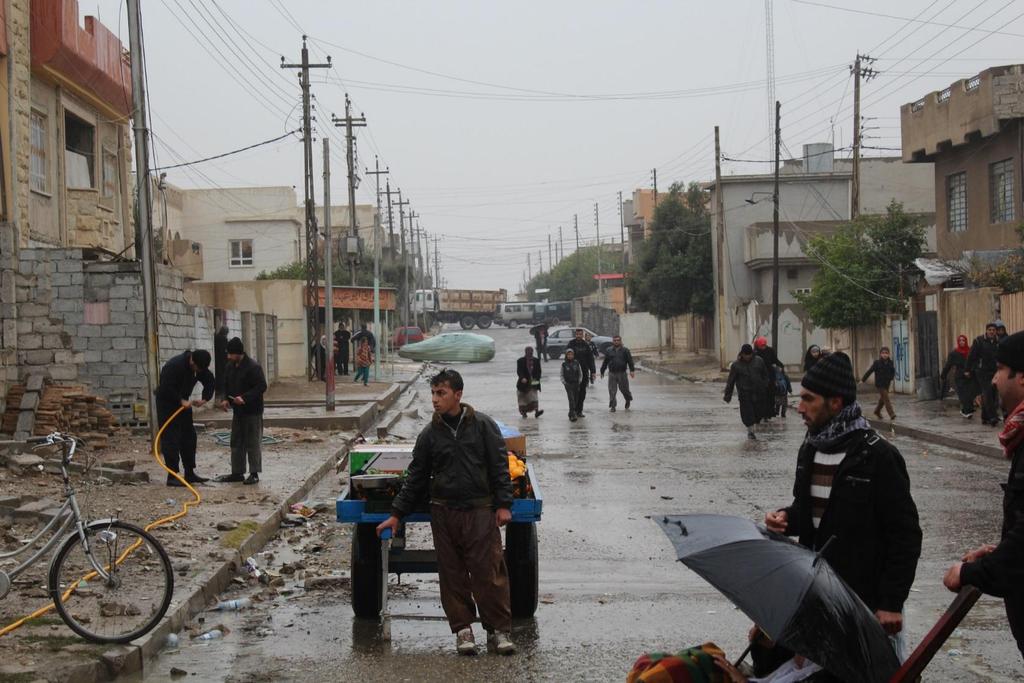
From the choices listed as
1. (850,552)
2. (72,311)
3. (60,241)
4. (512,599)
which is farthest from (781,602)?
(60,241)

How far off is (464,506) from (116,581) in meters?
2.19

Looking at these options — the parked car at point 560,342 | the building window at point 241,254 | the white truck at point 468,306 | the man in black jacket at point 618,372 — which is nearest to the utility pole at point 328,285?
the man in black jacket at point 618,372

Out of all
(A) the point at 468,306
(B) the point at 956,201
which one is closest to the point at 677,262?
(B) the point at 956,201

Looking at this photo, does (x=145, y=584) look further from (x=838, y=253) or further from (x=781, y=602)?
(x=838, y=253)

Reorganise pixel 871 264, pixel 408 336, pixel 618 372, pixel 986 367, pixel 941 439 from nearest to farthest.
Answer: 1. pixel 941 439
2. pixel 986 367
3. pixel 618 372
4. pixel 871 264
5. pixel 408 336

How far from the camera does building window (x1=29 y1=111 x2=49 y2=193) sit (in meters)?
22.9

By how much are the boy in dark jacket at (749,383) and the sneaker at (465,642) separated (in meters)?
14.4

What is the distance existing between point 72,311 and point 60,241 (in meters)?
3.00

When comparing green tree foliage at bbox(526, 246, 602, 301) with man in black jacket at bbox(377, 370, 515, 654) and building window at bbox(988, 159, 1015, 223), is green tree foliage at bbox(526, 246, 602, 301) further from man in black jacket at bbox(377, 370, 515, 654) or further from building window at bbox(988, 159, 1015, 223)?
man in black jacket at bbox(377, 370, 515, 654)

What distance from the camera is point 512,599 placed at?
8164mm

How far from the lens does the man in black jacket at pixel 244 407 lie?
1476cm

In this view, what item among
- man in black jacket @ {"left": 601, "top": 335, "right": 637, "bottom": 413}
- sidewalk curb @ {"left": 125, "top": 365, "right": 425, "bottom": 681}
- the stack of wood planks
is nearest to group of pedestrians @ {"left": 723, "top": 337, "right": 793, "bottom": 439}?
man in black jacket @ {"left": 601, "top": 335, "right": 637, "bottom": 413}

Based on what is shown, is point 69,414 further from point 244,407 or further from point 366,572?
point 366,572

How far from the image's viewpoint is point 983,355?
21.7m
